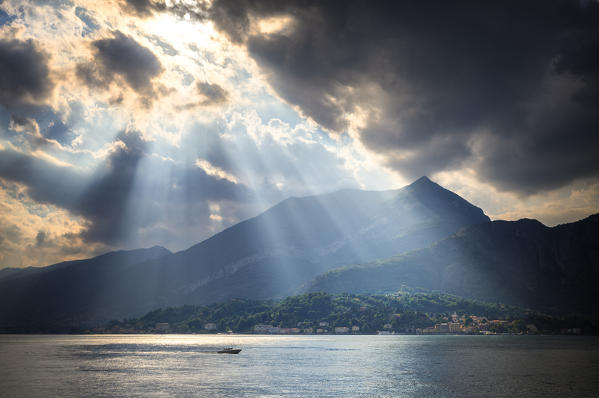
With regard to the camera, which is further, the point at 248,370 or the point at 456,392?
the point at 248,370

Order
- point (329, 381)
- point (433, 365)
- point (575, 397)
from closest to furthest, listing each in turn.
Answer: point (575, 397) < point (329, 381) < point (433, 365)

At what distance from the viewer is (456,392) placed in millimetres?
91250

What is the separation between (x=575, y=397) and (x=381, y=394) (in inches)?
1426

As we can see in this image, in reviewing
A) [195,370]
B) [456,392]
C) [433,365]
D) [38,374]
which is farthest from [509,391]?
[38,374]

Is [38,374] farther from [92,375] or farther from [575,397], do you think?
[575,397]

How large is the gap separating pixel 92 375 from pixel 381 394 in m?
75.3

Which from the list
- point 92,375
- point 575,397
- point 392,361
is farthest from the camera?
point 392,361

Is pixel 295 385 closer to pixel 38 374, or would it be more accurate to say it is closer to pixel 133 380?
pixel 133 380

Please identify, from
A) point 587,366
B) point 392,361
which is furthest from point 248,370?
point 587,366

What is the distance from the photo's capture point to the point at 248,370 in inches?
5103

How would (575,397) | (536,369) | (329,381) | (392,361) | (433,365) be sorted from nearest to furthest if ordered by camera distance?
(575,397), (329,381), (536,369), (433,365), (392,361)

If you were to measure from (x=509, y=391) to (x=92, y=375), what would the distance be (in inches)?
3918

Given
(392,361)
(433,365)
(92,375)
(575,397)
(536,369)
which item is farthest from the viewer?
(392,361)

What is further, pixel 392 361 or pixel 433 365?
pixel 392 361
